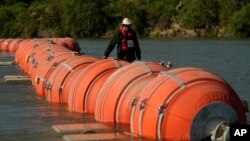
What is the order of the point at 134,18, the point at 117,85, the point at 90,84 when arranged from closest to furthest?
the point at 117,85 < the point at 90,84 < the point at 134,18

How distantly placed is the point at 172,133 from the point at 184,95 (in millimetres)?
655

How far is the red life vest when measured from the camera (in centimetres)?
1744

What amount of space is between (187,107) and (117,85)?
2606 millimetres

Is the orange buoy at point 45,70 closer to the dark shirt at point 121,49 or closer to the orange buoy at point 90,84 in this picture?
the dark shirt at point 121,49

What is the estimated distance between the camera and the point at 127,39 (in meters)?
17.5

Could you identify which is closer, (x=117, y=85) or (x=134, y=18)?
(x=117, y=85)

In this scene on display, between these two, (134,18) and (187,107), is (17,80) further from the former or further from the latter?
(134,18)

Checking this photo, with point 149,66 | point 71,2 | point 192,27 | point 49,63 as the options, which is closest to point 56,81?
point 49,63

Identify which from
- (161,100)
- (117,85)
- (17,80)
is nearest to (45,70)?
(17,80)

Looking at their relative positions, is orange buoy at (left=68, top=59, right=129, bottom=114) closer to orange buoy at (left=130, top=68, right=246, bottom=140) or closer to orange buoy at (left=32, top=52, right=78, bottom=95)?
orange buoy at (left=32, top=52, right=78, bottom=95)

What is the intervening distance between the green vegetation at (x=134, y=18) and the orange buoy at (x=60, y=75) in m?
86.8

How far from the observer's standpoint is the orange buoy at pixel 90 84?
14820 millimetres

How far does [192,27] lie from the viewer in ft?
390

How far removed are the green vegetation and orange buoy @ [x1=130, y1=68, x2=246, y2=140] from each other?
3633 inches
